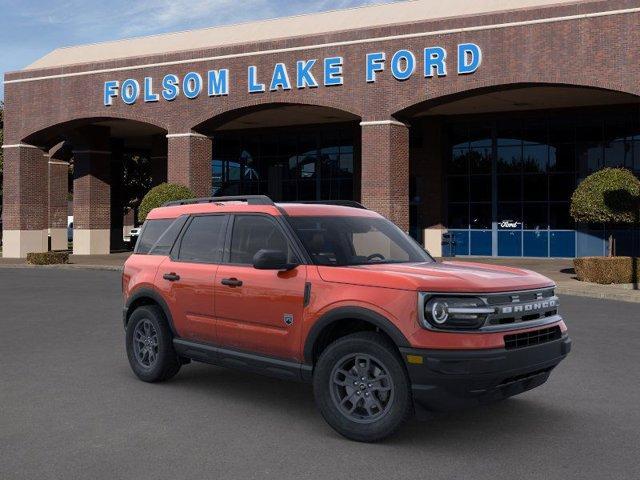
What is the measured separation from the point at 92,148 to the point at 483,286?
36092mm

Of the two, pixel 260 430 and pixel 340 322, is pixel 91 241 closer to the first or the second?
pixel 260 430

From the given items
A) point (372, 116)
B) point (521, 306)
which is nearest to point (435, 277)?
point (521, 306)

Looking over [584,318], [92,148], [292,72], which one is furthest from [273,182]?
[584,318]

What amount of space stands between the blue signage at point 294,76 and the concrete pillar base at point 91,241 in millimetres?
7933

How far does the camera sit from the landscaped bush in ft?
67.2

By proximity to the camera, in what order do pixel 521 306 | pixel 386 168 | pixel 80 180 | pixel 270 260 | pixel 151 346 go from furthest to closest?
→ 1. pixel 80 180
2. pixel 386 168
3. pixel 151 346
4. pixel 270 260
5. pixel 521 306

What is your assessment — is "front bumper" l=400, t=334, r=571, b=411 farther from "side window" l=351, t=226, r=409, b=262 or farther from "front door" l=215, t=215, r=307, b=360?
"side window" l=351, t=226, r=409, b=262

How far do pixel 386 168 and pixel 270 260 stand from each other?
863 inches

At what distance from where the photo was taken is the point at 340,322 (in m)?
6.06

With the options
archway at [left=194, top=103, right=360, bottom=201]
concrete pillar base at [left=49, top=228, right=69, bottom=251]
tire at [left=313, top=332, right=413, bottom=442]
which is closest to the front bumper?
tire at [left=313, top=332, right=413, bottom=442]

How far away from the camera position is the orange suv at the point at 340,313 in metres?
5.45

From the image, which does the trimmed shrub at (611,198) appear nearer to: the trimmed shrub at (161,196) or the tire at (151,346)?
the trimmed shrub at (161,196)

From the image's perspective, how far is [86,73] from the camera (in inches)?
1356

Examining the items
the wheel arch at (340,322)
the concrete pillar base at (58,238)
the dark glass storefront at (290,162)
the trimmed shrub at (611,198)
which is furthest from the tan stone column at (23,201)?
the wheel arch at (340,322)
